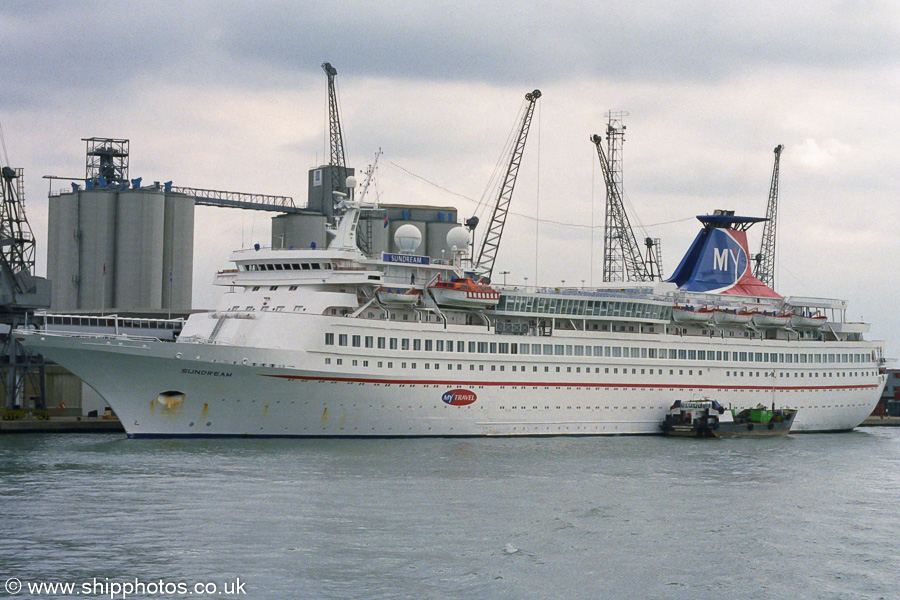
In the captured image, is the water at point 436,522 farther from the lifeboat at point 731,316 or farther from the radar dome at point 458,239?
the lifeboat at point 731,316

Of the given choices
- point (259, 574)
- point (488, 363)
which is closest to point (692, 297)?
point (488, 363)

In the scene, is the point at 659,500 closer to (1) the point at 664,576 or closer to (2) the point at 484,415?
(1) the point at 664,576

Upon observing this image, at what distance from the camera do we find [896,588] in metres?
21.2

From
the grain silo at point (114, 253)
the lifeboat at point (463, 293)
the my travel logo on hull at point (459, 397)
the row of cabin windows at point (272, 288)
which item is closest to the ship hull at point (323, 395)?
the my travel logo on hull at point (459, 397)

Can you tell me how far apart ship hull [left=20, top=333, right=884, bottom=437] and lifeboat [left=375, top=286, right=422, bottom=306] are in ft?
9.89

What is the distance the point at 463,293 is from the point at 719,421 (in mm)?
14826

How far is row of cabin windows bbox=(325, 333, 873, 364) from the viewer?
134 ft

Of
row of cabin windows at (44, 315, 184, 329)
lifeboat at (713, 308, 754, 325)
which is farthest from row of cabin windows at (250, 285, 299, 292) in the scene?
lifeboat at (713, 308, 754, 325)

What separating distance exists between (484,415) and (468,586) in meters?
23.6

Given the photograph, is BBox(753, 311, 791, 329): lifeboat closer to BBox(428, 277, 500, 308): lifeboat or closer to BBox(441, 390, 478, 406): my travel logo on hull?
BBox(428, 277, 500, 308): lifeboat

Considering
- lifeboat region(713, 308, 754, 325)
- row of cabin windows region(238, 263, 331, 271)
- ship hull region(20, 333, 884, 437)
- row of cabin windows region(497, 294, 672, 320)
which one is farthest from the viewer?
lifeboat region(713, 308, 754, 325)

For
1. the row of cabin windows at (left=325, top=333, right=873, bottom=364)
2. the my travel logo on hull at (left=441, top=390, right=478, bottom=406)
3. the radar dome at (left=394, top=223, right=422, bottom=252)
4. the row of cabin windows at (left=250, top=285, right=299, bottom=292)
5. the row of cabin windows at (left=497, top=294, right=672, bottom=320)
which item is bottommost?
the my travel logo on hull at (left=441, top=390, right=478, bottom=406)

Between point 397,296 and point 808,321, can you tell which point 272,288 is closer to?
point 397,296

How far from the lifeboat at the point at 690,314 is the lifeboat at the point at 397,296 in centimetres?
1453
